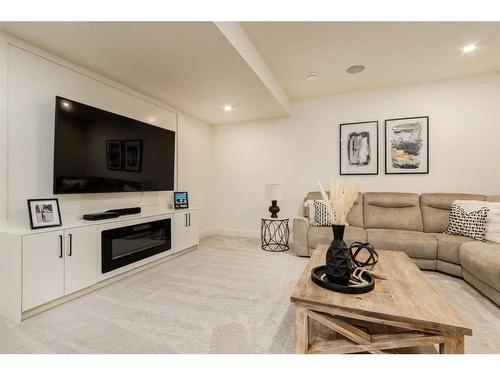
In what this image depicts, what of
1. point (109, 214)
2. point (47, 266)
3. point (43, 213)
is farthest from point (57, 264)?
point (109, 214)

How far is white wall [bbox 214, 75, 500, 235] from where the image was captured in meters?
3.21

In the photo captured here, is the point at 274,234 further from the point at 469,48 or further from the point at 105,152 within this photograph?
the point at 469,48

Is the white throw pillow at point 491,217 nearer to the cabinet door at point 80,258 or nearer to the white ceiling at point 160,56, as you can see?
the white ceiling at point 160,56

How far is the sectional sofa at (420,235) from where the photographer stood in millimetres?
2111

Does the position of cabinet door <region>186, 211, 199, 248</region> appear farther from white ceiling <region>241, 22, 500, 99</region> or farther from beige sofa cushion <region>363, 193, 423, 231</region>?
beige sofa cushion <region>363, 193, 423, 231</region>

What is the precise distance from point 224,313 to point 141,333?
582mm

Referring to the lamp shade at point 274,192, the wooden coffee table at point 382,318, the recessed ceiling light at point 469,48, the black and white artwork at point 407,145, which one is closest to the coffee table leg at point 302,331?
the wooden coffee table at point 382,318

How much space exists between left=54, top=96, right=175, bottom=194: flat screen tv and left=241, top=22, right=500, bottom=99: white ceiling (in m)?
1.70

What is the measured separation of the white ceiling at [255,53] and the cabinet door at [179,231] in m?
1.66

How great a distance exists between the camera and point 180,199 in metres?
3.76

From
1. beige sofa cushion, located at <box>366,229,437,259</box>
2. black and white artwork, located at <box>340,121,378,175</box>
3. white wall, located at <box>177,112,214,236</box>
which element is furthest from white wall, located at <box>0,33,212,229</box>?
black and white artwork, located at <box>340,121,378,175</box>

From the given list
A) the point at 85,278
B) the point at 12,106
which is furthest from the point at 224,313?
the point at 12,106

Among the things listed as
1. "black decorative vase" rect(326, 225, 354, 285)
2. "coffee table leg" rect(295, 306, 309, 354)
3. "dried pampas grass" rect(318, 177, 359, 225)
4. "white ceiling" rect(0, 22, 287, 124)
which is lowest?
"coffee table leg" rect(295, 306, 309, 354)

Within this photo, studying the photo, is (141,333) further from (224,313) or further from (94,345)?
(224,313)
